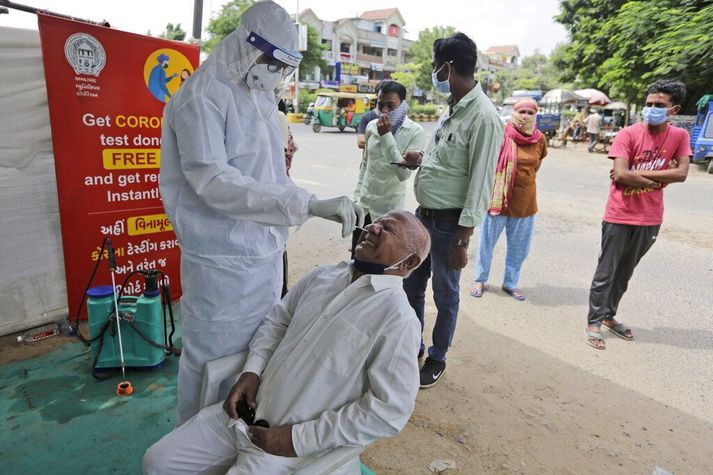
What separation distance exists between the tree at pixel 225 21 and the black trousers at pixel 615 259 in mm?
28298

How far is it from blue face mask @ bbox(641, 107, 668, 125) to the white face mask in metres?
2.71

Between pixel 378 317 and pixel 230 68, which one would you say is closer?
pixel 378 317

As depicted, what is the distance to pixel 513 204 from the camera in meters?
4.19

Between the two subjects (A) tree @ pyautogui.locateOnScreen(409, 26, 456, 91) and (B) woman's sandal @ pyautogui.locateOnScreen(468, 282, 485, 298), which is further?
(A) tree @ pyautogui.locateOnScreen(409, 26, 456, 91)

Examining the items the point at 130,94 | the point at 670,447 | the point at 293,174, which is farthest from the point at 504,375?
the point at 293,174

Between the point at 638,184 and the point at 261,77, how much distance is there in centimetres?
275

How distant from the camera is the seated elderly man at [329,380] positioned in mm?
1430

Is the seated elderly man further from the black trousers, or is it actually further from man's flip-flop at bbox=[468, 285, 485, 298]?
man's flip-flop at bbox=[468, 285, 485, 298]

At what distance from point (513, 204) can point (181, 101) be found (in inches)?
129

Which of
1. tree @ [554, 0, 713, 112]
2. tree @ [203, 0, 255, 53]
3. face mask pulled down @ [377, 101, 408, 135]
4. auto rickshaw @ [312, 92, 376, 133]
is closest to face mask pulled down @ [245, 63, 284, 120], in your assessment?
face mask pulled down @ [377, 101, 408, 135]

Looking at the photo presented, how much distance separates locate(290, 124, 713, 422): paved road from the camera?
3.17 metres

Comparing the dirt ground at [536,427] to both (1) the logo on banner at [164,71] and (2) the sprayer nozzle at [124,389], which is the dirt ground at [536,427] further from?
(1) the logo on banner at [164,71]

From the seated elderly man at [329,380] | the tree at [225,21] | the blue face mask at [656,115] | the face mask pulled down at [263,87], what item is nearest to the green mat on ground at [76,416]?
the seated elderly man at [329,380]

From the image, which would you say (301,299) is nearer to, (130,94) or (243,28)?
(243,28)
